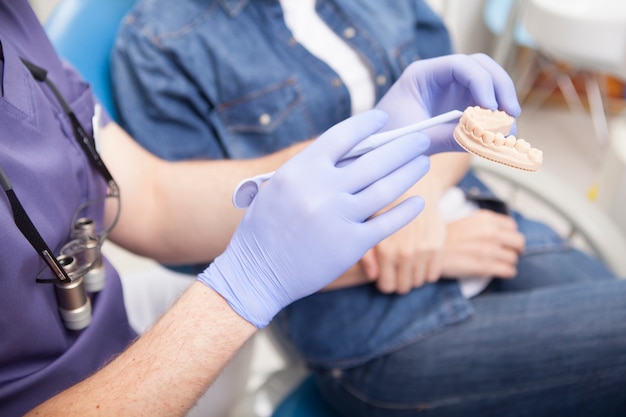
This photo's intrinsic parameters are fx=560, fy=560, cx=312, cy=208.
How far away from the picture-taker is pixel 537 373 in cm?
74

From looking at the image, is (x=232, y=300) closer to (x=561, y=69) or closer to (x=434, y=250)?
(x=434, y=250)

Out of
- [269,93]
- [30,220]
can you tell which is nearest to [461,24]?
[269,93]

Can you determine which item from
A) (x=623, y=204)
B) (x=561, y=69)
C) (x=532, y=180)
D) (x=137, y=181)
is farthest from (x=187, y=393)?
(x=561, y=69)

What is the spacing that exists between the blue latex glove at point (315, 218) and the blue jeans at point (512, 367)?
336 millimetres

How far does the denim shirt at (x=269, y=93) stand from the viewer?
78 centimetres

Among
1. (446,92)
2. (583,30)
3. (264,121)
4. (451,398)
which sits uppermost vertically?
(446,92)

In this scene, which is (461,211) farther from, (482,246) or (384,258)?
(384,258)

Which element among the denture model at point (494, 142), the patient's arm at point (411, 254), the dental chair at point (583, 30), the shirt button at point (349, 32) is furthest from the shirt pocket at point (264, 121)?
the dental chair at point (583, 30)

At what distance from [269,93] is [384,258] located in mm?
306

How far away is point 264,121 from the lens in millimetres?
859

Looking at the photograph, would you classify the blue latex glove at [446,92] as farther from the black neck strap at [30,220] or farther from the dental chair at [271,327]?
the dental chair at [271,327]

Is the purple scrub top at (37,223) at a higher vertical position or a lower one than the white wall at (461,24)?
higher

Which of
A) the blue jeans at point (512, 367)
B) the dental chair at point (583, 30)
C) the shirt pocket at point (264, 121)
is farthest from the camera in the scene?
the dental chair at point (583, 30)

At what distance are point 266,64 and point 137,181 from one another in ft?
0.89
